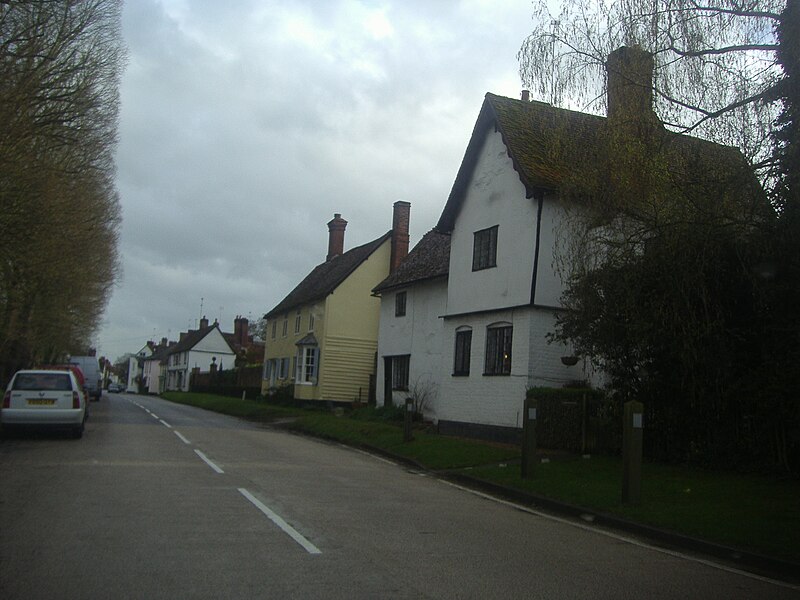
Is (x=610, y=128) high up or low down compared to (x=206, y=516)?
up

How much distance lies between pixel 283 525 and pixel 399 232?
30.9 m

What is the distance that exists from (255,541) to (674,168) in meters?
9.12

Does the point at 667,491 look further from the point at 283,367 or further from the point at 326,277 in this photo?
the point at 283,367

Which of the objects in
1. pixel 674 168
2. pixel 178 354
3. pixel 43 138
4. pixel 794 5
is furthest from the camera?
pixel 178 354

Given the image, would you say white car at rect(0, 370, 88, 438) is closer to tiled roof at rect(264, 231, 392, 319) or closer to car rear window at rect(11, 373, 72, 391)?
car rear window at rect(11, 373, 72, 391)

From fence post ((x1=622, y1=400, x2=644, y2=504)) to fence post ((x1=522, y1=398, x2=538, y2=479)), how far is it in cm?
274

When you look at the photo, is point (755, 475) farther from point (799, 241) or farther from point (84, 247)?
point (84, 247)

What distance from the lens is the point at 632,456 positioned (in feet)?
37.7

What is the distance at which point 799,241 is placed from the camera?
11.9 meters

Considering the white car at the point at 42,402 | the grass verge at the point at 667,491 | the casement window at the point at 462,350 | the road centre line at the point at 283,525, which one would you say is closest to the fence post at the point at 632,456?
the grass verge at the point at 667,491

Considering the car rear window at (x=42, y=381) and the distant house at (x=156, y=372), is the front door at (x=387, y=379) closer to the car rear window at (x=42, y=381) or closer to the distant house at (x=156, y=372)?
the car rear window at (x=42, y=381)

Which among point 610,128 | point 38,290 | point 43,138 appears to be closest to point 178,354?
point 38,290

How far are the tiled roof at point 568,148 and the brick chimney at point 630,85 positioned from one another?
0.37 meters

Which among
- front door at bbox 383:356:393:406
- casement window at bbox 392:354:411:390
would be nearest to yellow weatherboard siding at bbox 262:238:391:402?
front door at bbox 383:356:393:406
